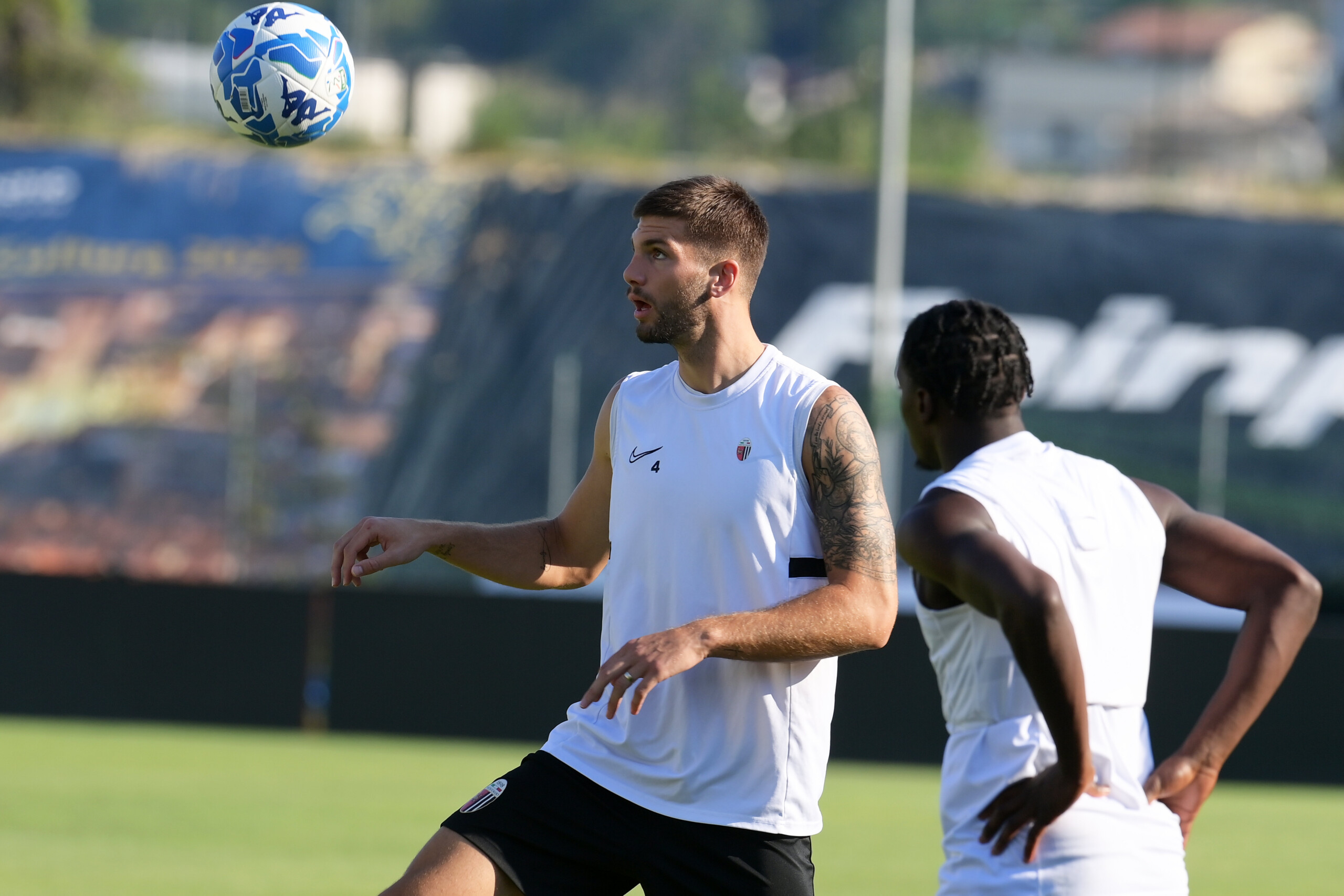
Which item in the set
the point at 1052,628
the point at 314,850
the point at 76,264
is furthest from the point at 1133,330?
the point at 1052,628

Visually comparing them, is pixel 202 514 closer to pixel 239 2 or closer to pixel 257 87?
pixel 239 2

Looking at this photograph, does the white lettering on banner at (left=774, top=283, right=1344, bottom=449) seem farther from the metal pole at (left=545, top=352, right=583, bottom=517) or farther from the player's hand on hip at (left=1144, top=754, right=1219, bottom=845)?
the player's hand on hip at (left=1144, top=754, right=1219, bottom=845)

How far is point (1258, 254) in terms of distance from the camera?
868 inches

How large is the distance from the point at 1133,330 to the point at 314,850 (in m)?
15.3

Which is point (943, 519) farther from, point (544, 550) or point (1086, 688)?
point (544, 550)

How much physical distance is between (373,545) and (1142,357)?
18165 millimetres

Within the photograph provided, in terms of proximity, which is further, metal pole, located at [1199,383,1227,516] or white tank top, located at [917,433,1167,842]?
metal pole, located at [1199,383,1227,516]

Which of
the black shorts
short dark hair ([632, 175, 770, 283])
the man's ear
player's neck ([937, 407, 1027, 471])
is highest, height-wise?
short dark hair ([632, 175, 770, 283])

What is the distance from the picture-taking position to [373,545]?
3.97 meters

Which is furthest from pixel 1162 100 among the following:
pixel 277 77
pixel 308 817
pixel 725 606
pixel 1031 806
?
pixel 1031 806

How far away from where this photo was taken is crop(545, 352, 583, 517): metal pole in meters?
18.1

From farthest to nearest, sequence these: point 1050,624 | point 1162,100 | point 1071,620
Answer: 1. point 1162,100
2. point 1071,620
3. point 1050,624

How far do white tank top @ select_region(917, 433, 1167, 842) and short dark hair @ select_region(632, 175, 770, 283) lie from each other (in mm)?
896

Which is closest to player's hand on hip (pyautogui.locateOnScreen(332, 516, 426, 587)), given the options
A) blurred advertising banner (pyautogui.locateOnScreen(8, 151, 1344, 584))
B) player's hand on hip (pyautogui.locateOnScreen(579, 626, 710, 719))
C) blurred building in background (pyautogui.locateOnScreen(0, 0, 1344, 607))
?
player's hand on hip (pyautogui.locateOnScreen(579, 626, 710, 719))
